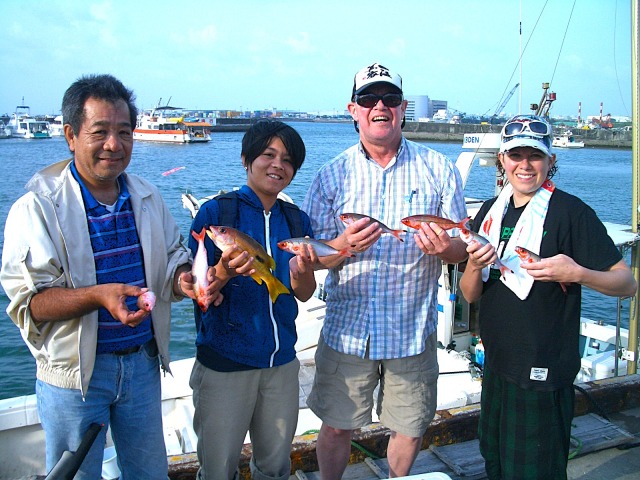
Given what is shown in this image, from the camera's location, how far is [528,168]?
130 inches

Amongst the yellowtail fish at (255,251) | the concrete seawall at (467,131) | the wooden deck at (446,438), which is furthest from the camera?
the concrete seawall at (467,131)

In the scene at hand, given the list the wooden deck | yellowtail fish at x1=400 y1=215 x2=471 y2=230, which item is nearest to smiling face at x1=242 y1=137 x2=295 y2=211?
yellowtail fish at x1=400 y1=215 x2=471 y2=230

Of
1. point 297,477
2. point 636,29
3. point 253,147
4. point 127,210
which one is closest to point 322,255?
point 253,147

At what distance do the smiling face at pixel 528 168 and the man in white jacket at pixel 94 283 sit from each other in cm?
216

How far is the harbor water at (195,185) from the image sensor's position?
42.0ft

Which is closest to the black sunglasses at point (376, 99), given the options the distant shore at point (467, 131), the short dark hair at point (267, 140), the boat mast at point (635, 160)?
the short dark hair at point (267, 140)

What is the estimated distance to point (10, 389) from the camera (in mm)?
11148

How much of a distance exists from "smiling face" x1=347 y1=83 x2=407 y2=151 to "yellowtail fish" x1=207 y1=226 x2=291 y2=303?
1.16 m

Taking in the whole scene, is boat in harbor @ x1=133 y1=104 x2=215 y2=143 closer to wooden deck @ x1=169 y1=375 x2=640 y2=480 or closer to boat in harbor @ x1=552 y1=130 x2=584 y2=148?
boat in harbor @ x1=552 y1=130 x2=584 y2=148

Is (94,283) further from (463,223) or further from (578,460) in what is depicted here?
(578,460)

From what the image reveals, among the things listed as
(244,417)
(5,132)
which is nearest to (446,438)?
(244,417)

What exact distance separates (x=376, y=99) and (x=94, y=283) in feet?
6.94

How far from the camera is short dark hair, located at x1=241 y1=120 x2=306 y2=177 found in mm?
3256

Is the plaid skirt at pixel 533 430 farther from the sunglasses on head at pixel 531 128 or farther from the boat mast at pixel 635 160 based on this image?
the boat mast at pixel 635 160
